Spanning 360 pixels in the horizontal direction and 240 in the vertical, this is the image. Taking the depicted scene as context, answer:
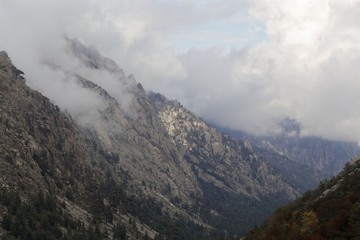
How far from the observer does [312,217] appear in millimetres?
79250

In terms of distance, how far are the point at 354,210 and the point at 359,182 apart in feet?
60.2

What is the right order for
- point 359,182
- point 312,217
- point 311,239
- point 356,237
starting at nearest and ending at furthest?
point 356,237 < point 311,239 < point 312,217 < point 359,182

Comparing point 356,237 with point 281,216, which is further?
point 281,216

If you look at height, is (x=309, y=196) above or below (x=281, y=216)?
above

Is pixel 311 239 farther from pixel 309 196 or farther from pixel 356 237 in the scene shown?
pixel 309 196

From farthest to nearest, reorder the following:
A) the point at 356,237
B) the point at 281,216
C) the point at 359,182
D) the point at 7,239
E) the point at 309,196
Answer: the point at 7,239, the point at 309,196, the point at 281,216, the point at 359,182, the point at 356,237

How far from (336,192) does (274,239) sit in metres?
18.2

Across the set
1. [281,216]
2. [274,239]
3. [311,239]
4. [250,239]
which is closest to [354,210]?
[311,239]

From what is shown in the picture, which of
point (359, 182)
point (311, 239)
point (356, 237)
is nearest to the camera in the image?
point (356, 237)

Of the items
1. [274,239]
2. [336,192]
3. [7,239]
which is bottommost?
[7,239]

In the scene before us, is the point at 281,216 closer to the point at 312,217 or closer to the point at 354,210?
the point at 312,217

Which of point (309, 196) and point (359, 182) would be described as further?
point (309, 196)

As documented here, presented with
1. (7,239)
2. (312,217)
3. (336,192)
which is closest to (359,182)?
(336,192)

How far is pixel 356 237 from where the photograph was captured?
6169cm
